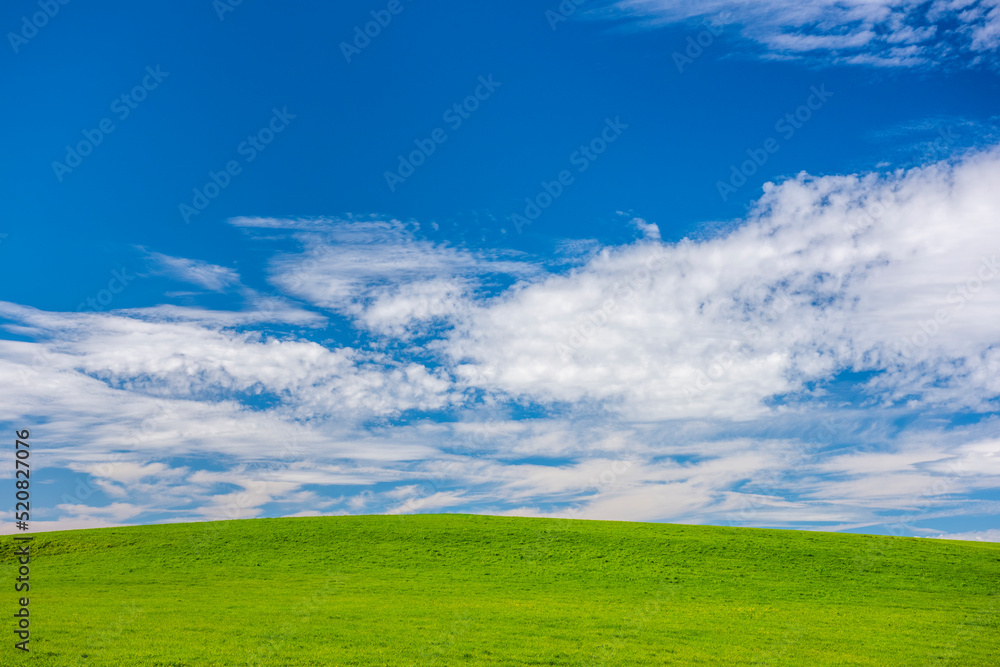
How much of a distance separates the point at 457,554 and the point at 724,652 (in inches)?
1057

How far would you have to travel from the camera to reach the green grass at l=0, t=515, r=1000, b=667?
81.0 ft

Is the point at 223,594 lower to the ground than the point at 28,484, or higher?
lower

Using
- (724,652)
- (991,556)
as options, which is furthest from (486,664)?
(991,556)

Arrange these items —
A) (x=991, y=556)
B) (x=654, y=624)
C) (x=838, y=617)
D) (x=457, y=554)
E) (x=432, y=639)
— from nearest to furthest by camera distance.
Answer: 1. (x=432, y=639)
2. (x=654, y=624)
3. (x=838, y=617)
4. (x=457, y=554)
5. (x=991, y=556)

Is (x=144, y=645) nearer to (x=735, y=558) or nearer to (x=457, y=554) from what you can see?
(x=457, y=554)

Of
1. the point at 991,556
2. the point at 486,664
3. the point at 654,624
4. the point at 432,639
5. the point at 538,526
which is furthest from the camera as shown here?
the point at 538,526

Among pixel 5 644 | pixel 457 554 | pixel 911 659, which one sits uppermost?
pixel 457 554

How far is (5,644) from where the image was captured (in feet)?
76.1

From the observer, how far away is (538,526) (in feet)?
192

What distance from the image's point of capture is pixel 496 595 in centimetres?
3716

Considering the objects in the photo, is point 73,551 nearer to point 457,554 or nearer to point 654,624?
point 457,554

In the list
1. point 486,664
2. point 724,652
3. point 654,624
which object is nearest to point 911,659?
point 724,652

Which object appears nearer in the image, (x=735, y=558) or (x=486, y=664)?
(x=486, y=664)

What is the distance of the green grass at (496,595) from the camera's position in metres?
24.7
